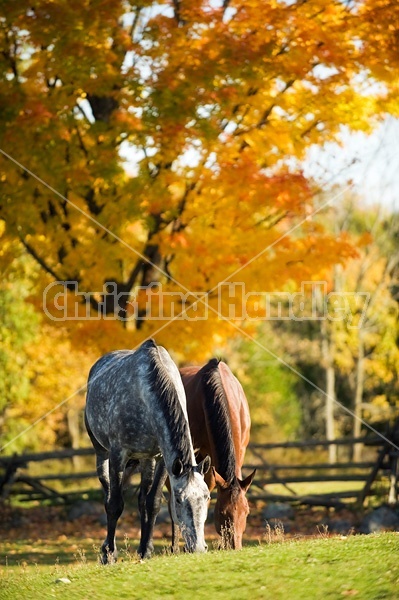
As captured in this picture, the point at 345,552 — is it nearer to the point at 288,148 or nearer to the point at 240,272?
the point at 240,272

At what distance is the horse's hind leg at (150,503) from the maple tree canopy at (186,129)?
4.69 meters

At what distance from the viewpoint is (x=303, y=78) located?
13.8 metres

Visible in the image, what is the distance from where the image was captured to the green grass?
6840 millimetres

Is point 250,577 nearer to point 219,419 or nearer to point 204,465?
point 204,465

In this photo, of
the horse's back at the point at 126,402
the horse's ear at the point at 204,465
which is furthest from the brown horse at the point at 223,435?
the horse's back at the point at 126,402

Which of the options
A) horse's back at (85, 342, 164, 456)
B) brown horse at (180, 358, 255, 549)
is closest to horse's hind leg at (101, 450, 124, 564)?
horse's back at (85, 342, 164, 456)

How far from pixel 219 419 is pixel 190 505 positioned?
1.81 metres

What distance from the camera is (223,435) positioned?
977cm

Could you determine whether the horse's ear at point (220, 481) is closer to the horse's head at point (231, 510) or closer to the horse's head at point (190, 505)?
the horse's head at point (231, 510)

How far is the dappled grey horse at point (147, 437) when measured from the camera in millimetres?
8352

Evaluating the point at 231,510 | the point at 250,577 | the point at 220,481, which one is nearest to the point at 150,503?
the point at 220,481

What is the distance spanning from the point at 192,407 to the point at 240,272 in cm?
370

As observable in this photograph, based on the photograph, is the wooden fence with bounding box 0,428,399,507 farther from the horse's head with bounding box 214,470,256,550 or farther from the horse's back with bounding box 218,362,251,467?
the horse's head with bounding box 214,470,256,550

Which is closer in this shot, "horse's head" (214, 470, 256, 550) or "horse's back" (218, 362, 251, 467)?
"horse's head" (214, 470, 256, 550)
